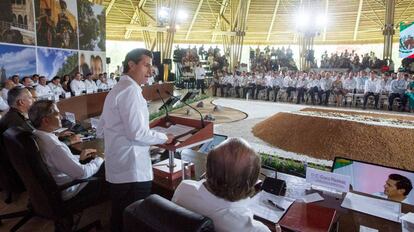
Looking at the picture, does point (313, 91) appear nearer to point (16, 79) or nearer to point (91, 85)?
point (91, 85)

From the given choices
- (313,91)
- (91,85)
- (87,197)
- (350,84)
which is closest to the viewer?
(87,197)

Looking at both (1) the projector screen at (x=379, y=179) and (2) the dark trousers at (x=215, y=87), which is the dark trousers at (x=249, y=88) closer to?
(2) the dark trousers at (x=215, y=87)

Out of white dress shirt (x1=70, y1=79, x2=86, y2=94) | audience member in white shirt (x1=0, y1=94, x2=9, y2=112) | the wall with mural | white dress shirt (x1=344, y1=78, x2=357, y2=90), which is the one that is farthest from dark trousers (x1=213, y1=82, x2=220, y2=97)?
audience member in white shirt (x1=0, y1=94, x2=9, y2=112)

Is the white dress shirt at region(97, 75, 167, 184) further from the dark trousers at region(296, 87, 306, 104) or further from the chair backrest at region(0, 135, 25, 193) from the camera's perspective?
the dark trousers at region(296, 87, 306, 104)

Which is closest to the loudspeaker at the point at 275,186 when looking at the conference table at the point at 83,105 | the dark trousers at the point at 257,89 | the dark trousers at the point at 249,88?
the conference table at the point at 83,105

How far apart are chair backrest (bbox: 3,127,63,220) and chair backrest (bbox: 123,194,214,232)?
1.21 meters

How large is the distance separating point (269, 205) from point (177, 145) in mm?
624

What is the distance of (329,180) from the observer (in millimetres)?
1756

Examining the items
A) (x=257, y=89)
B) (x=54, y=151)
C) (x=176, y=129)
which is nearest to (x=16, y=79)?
(x=54, y=151)

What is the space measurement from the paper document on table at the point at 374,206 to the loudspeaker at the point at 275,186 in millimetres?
330

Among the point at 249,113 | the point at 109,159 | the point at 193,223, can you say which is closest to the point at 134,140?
the point at 109,159

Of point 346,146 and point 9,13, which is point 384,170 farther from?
point 9,13

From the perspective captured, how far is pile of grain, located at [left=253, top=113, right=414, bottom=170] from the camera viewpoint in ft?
15.9

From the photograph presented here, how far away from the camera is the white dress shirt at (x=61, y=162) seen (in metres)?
2.10
